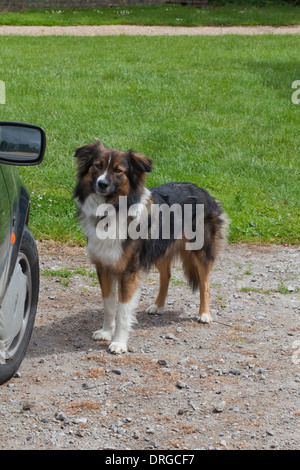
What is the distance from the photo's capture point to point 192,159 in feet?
30.2

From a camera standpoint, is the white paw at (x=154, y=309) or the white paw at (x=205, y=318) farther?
the white paw at (x=154, y=309)

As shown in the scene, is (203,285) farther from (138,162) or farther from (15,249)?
(15,249)

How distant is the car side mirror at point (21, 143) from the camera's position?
10.6ft

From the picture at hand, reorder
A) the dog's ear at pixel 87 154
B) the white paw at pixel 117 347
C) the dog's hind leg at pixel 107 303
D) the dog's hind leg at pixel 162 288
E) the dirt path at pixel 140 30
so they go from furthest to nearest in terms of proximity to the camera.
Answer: the dirt path at pixel 140 30 < the dog's hind leg at pixel 162 288 < the dog's hind leg at pixel 107 303 < the white paw at pixel 117 347 < the dog's ear at pixel 87 154

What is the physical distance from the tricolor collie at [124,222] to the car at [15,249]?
0.61 metres

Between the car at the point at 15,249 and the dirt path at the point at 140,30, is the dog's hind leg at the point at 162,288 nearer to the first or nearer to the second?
the car at the point at 15,249

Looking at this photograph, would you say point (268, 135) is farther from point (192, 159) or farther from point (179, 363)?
point (179, 363)

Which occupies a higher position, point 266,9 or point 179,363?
point 266,9

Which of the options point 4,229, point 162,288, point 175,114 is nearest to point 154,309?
point 162,288

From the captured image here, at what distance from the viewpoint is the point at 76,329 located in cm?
518

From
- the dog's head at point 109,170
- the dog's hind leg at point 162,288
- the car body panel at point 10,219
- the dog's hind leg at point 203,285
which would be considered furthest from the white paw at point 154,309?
the car body panel at point 10,219

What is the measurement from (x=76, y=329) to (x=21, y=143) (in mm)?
2116
